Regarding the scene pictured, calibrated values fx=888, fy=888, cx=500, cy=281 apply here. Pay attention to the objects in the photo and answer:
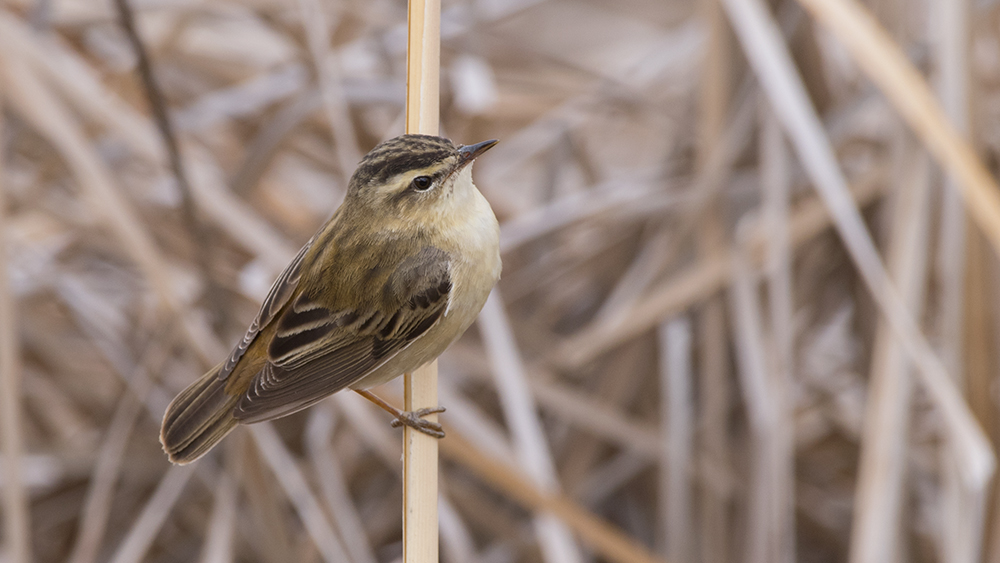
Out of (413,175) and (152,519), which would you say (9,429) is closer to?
(152,519)

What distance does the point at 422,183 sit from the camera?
1994 mm

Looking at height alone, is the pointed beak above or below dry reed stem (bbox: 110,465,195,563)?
above

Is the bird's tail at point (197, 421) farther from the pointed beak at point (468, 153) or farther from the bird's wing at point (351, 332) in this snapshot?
the pointed beak at point (468, 153)

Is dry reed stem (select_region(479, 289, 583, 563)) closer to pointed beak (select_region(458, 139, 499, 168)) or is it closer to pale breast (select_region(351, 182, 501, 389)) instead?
pale breast (select_region(351, 182, 501, 389))

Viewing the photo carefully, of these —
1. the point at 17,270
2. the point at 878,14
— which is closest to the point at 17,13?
the point at 17,270

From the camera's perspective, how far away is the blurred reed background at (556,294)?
2467 millimetres

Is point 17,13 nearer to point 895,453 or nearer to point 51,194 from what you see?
point 51,194

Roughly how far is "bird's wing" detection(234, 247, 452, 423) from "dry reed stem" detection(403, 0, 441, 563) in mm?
109

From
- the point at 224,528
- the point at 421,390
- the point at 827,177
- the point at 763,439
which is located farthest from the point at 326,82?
the point at 763,439

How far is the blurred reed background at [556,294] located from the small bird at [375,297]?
369 mm

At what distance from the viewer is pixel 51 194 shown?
3143 millimetres

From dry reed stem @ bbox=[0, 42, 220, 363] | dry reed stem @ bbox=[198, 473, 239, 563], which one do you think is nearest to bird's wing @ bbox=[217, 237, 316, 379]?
dry reed stem @ bbox=[0, 42, 220, 363]

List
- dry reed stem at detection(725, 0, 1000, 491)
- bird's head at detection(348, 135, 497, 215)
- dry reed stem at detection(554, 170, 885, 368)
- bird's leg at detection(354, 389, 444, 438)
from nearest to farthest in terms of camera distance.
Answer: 1. bird's leg at detection(354, 389, 444, 438)
2. bird's head at detection(348, 135, 497, 215)
3. dry reed stem at detection(725, 0, 1000, 491)
4. dry reed stem at detection(554, 170, 885, 368)

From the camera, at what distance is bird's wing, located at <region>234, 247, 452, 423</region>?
1.96m
